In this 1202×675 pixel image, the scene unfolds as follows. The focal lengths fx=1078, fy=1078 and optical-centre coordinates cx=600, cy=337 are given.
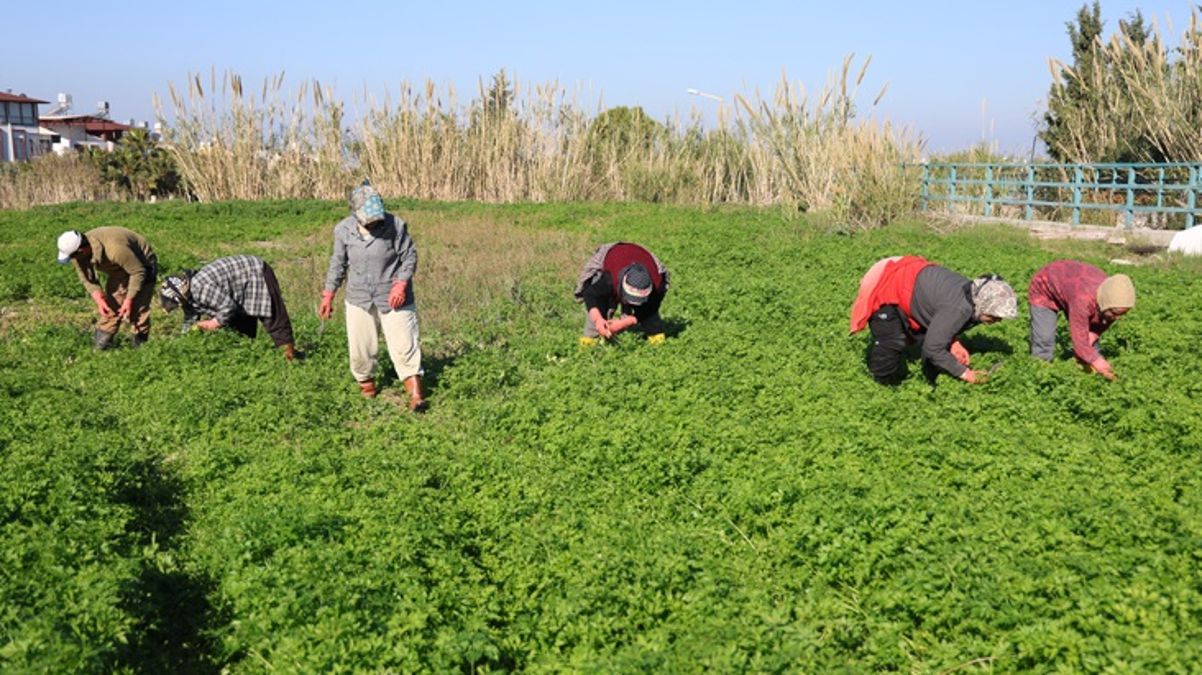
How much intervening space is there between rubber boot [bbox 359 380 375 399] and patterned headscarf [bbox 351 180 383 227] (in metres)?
1.37

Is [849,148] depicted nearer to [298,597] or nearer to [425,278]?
[425,278]

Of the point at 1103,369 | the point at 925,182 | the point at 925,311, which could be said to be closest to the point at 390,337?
the point at 925,311

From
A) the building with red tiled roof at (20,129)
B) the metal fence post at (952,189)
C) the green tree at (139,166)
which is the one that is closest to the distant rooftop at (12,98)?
the building with red tiled roof at (20,129)

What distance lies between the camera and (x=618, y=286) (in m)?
9.38

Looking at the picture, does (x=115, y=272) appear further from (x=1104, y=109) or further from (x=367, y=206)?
(x=1104, y=109)

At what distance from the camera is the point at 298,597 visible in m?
5.09

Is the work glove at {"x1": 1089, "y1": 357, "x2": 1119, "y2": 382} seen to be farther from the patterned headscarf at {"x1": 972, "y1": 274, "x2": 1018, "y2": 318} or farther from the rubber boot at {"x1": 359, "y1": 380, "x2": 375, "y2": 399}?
the rubber boot at {"x1": 359, "y1": 380, "x2": 375, "y2": 399}

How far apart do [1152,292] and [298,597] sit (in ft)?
33.6

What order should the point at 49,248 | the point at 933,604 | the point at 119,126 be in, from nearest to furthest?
the point at 933,604, the point at 49,248, the point at 119,126

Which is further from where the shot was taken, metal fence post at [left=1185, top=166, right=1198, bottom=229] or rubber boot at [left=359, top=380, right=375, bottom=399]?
metal fence post at [left=1185, top=166, right=1198, bottom=229]

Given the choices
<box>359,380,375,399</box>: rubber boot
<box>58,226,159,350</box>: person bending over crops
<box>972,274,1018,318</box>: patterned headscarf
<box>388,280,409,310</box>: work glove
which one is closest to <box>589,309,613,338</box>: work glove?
<box>388,280,409,310</box>: work glove

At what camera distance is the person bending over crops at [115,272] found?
9.95m

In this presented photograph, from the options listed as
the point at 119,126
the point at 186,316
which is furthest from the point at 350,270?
the point at 119,126

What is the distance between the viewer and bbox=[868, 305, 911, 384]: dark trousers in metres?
8.45
